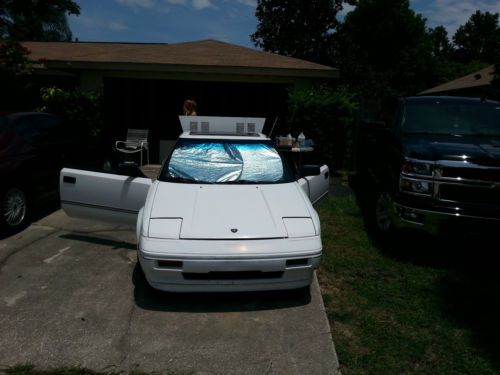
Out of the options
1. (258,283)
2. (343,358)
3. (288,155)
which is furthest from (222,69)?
(343,358)

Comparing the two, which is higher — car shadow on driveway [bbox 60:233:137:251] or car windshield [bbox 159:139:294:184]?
car windshield [bbox 159:139:294:184]

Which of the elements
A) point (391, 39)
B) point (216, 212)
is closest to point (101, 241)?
point (216, 212)

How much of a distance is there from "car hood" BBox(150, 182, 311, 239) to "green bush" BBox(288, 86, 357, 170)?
6.13 metres

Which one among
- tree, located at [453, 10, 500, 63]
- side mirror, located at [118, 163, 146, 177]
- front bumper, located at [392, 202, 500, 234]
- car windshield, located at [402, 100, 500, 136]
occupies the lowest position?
front bumper, located at [392, 202, 500, 234]

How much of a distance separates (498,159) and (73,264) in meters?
4.80

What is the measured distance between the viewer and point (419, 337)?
3.30m

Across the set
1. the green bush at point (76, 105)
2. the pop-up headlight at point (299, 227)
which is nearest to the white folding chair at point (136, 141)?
the green bush at point (76, 105)

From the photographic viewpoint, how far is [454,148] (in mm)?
4812

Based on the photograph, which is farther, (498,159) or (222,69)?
(222,69)

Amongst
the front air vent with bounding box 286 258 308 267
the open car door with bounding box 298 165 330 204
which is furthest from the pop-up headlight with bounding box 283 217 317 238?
the open car door with bounding box 298 165 330 204

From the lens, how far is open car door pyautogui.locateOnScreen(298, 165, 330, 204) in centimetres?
503

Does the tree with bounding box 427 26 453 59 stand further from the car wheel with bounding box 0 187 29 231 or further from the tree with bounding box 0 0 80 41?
the car wheel with bounding box 0 187 29 231

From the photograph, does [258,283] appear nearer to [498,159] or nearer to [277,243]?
[277,243]

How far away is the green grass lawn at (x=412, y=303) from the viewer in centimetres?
303
